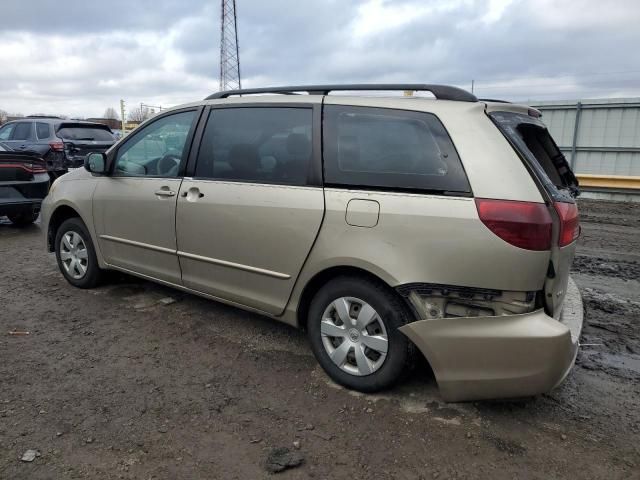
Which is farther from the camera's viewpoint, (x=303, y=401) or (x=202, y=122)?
(x=202, y=122)

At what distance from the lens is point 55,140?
453 inches

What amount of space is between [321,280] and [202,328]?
1.33m

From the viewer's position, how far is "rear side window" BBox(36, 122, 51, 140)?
11.7 meters

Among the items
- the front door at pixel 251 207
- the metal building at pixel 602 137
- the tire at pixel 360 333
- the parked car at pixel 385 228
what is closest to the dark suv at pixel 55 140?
the parked car at pixel 385 228

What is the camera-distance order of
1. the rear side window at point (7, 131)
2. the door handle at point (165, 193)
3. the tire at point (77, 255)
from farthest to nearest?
the rear side window at point (7, 131) → the tire at point (77, 255) → the door handle at point (165, 193)

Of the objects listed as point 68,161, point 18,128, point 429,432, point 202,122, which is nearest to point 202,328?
point 202,122

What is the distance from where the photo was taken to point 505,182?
2.60 meters

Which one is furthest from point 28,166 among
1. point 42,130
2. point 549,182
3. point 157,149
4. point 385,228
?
point 549,182

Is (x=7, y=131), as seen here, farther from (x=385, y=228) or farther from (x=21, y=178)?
(x=385, y=228)

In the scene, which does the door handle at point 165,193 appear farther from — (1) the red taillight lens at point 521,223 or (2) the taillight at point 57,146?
(2) the taillight at point 57,146

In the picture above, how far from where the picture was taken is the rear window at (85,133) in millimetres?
11891

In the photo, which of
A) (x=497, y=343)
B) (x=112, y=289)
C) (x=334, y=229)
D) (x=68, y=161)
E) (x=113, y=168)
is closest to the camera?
(x=497, y=343)

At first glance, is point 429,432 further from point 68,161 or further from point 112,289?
point 68,161

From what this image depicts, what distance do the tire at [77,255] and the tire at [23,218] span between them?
347 centimetres
